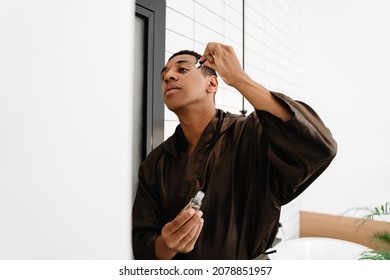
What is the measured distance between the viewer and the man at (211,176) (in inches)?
26.4

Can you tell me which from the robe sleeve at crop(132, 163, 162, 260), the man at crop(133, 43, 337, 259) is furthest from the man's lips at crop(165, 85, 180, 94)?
the robe sleeve at crop(132, 163, 162, 260)

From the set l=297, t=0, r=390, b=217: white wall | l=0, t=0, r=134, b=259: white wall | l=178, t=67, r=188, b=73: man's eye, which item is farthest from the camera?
l=297, t=0, r=390, b=217: white wall

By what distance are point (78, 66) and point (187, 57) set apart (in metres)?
0.28

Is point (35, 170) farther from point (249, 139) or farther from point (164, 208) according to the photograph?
point (249, 139)

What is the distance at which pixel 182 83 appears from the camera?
706 mm

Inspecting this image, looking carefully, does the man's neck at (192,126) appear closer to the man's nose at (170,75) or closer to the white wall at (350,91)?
the man's nose at (170,75)

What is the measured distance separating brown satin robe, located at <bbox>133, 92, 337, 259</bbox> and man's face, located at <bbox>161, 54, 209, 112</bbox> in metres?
0.08

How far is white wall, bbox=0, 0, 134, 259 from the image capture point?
48 cm

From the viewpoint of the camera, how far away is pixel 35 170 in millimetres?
498

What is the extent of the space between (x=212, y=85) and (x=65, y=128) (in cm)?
39

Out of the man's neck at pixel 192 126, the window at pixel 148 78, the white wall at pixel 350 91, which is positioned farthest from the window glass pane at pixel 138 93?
the white wall at pixel 350 91

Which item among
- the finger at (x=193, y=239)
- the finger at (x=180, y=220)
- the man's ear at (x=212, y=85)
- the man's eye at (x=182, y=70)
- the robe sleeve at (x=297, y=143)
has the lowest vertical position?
the finger at (x=193, y=239)

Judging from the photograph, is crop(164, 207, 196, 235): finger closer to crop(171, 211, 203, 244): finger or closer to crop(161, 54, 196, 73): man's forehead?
crop(171, 211, 203, 244): finger
